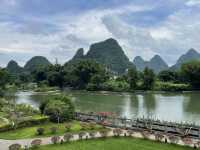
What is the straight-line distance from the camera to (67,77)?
297 ft

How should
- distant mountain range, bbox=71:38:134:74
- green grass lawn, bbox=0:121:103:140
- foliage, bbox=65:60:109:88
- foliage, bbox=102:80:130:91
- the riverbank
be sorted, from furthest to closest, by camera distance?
distant mountain range, bbox=71:38:134:74 → foliage, bbox=65:60:109:88 → foliage, bbox=102:80:130:91 → green grass lawn, bbox=0:121:103:140 → the riverbank

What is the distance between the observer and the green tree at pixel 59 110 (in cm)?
2878

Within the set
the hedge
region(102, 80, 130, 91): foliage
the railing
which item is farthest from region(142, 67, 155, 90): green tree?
the hedge

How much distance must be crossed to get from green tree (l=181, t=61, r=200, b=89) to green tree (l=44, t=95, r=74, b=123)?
49.3 m

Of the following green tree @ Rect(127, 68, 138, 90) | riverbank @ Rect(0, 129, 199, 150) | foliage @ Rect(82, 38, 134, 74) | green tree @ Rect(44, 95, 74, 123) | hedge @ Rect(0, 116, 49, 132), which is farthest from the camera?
foliage @ Rect(82, 38, 134, 74)

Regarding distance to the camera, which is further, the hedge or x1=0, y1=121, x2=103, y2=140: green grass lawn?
the hedge

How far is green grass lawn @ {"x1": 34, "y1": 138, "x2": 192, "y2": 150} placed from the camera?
63.1 feet

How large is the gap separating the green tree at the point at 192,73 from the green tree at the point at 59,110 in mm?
49303

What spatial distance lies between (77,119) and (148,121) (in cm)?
722

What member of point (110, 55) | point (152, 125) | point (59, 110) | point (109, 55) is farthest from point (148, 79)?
point (110, 55)

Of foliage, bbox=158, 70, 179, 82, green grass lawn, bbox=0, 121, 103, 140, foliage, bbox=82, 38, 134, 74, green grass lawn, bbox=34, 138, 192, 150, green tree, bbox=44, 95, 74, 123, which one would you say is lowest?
green grass lawn, bbox=34, 138, 192, 150

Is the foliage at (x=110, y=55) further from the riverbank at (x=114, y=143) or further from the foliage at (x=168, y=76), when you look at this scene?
the riverbank at (x=114, y=143)

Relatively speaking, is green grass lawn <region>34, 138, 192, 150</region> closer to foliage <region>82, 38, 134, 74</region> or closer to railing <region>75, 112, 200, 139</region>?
railing <region>75, 112, 200, 139</region>

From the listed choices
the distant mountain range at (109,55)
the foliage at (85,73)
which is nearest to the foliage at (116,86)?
the foliage at (85,73)
